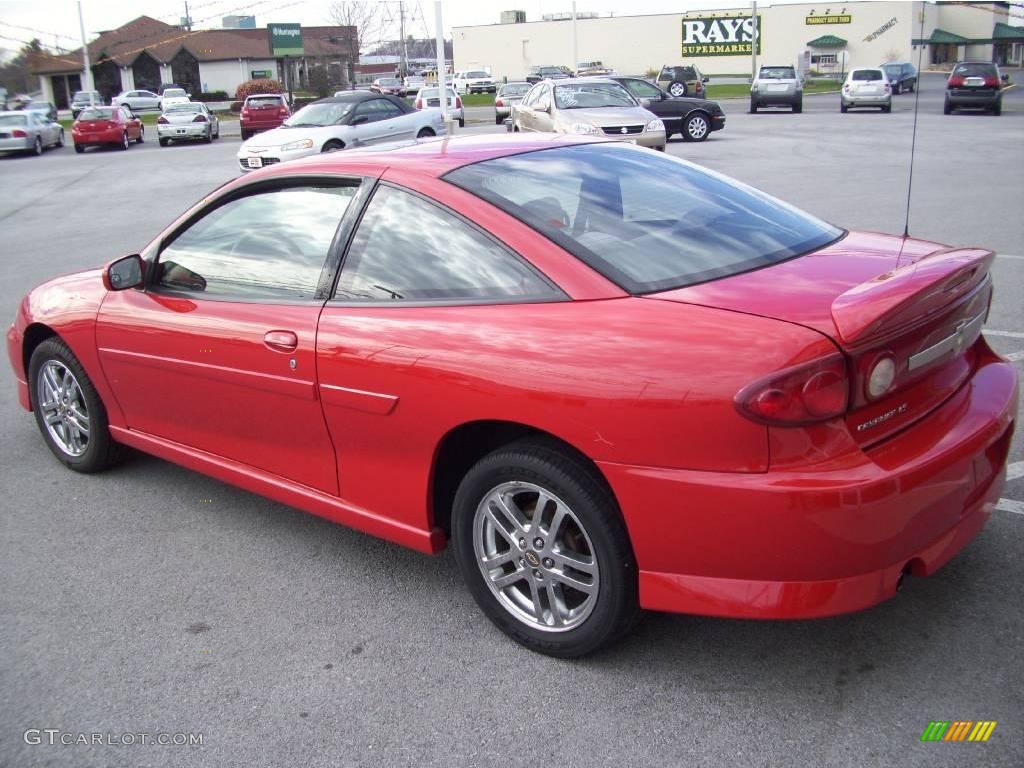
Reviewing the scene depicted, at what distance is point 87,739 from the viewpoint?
9.37 feet

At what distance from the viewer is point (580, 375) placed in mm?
2742

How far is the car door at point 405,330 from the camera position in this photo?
9.95ft

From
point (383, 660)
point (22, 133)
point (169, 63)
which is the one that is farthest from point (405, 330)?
point (169, 63)

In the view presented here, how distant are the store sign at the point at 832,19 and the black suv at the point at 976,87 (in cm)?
5018

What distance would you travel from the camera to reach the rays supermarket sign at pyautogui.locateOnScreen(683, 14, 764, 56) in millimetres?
79250

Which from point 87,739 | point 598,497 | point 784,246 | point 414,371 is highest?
point 784,246

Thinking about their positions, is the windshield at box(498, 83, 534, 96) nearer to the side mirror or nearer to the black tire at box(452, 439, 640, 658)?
the side mirror

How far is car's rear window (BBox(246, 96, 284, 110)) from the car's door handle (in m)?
30.4

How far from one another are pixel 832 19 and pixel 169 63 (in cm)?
5191

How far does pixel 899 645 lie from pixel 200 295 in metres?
2.84

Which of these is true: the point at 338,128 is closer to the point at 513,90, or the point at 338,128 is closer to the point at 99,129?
the point at 99,129

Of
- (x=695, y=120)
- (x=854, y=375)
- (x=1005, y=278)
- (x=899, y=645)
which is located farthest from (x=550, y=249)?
(x=695, y=120)

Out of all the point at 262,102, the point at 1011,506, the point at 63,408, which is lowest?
the point at 1011,506

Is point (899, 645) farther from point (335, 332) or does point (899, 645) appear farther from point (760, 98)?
point (760, 98)
